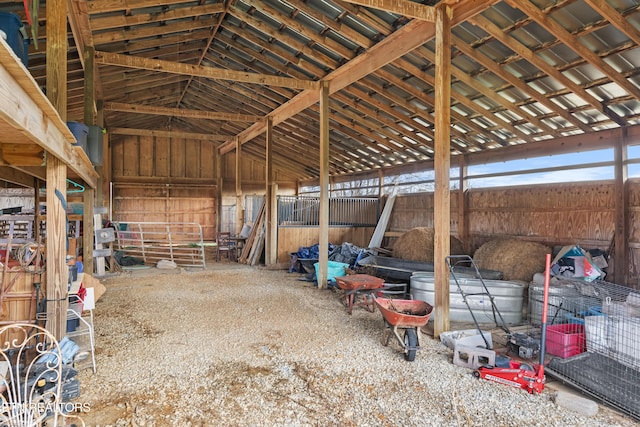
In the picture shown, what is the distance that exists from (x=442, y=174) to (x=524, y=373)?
2.11m

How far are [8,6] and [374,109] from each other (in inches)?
235

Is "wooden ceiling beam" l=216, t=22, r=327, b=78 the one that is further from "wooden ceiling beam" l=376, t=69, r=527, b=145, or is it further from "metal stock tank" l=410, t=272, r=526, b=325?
"metal stock tank" l=410, t=272, r=526, b=325

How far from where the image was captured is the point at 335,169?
13234 mm

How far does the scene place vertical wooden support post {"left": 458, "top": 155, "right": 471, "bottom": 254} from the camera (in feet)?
26.3

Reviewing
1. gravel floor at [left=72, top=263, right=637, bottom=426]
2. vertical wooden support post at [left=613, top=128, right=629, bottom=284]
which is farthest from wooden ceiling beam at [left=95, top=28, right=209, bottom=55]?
vertical wooden support post at [left=613, top=128, right=629, bottom=284]

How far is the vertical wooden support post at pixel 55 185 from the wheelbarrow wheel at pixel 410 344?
10.2 feet

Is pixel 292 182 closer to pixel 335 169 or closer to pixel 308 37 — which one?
pixel 335 169

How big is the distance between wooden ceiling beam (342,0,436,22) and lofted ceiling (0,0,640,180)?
2 cm

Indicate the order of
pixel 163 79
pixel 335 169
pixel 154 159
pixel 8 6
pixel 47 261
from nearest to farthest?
pixel 47 261, pixel 8 6, pixel 163 79, pixel 335 169, pixel 154 159

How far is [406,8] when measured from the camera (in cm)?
418

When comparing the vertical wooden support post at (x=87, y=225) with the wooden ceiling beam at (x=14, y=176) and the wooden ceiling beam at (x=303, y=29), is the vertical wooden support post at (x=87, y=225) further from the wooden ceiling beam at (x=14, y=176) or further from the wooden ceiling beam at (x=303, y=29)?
the wooden ceiling beam at (x=303, y=29)

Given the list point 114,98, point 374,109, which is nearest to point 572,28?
point 374,109

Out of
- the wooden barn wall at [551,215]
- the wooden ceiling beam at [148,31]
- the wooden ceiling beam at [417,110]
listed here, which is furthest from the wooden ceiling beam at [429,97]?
the wooden ceiling beam at [148,31]

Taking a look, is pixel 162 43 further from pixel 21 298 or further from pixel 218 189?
pixel 218 189
